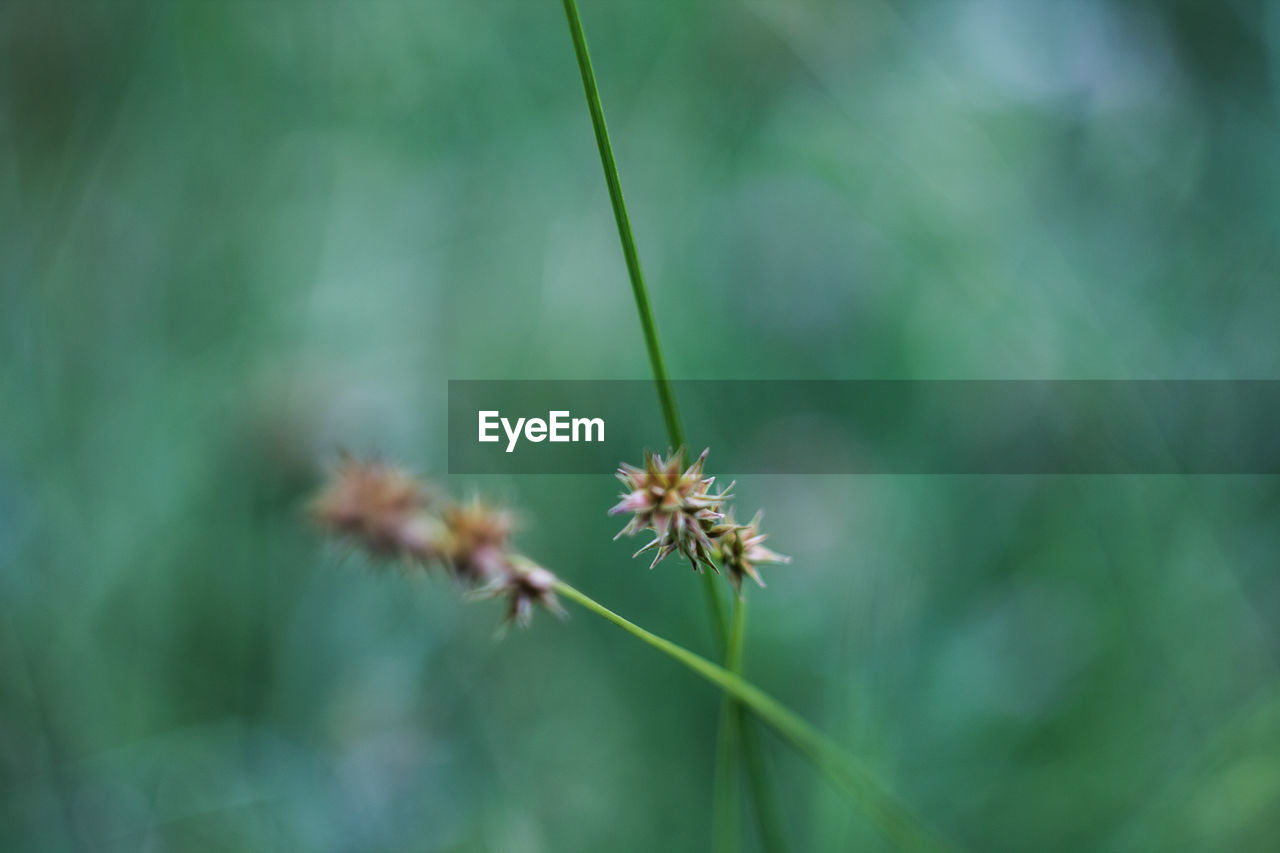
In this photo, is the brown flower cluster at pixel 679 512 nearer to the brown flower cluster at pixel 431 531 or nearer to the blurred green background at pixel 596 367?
the brown flower cluster at pixel 431 531

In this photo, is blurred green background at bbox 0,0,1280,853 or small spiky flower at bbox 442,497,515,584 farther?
blurred green background at bbox 0,0,1280,853

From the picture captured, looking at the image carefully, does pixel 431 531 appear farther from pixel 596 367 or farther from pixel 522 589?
pixel 596 367

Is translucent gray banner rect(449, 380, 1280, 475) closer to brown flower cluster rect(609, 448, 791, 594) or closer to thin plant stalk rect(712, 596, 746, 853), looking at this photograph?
thin plant stalk rect(712, 596, 746, 853)

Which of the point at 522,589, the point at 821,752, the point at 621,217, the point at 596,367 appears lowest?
the point at 821,752

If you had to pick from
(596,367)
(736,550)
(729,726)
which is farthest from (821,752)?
(596,367)

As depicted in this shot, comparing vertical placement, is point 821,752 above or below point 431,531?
below

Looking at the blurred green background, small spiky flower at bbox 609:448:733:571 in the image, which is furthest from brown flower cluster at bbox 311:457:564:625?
the blurred green background

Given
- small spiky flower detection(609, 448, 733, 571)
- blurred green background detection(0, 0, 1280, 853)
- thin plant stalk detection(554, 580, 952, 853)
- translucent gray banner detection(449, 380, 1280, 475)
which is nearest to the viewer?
small spiky flower detection(609, 448, 733, 571)
